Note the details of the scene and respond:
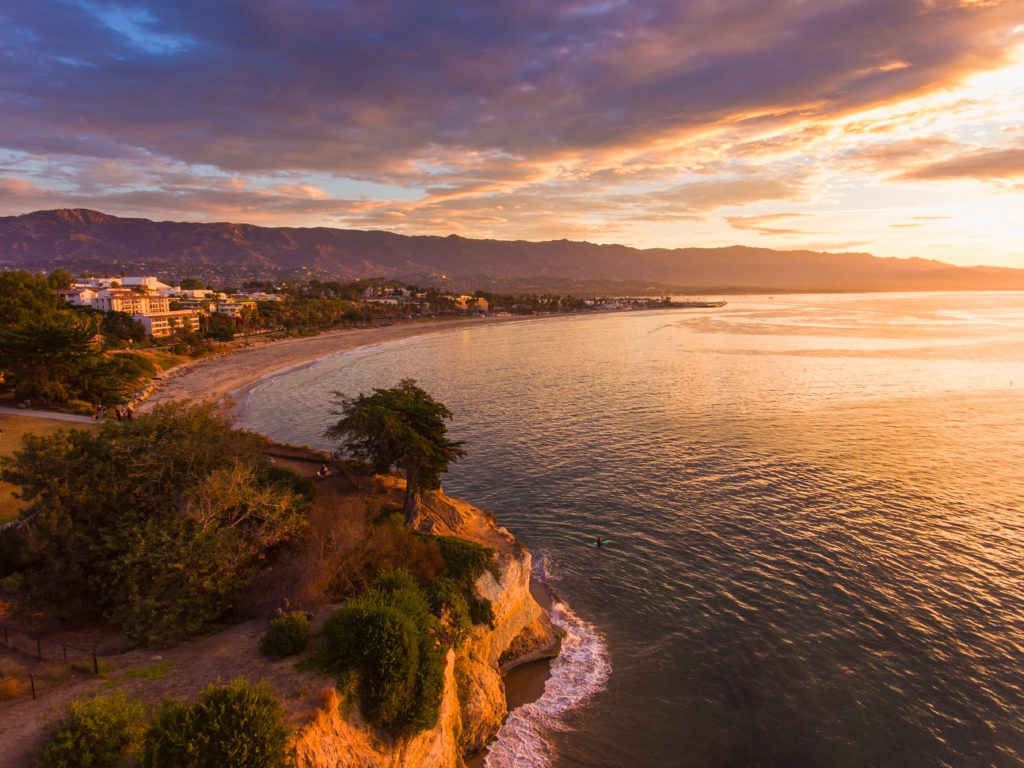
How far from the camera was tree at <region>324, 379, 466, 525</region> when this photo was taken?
92.0ft

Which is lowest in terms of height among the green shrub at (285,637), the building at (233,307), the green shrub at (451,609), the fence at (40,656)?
the green shrub at (451,609)

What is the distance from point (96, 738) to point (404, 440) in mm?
16519

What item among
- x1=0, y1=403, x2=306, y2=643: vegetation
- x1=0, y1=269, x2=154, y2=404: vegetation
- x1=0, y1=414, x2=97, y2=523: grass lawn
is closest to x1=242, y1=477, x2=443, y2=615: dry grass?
x1=0, y1=403, x2=306, y2=643: vegetation

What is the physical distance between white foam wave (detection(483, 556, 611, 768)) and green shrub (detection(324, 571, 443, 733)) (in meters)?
4.61

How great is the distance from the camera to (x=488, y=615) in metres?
23.1

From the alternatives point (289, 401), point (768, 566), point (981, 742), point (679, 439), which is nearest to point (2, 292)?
point (289, 401)

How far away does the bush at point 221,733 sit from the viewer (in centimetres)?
1248

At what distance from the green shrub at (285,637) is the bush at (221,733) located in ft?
12.6

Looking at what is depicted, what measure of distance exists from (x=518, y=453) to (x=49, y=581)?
33.9 meters

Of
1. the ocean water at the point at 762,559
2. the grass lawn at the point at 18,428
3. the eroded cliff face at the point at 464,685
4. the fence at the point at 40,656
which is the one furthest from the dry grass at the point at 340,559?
the grass lawn at the point at 18,428

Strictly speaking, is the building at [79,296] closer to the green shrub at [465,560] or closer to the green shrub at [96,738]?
the green shrub at [465,560]

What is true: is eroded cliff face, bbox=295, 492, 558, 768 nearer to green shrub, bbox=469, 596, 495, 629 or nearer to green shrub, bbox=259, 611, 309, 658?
green shrub, bbox=469, 596, 495, 629

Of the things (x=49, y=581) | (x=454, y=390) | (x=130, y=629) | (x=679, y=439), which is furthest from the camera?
(x=454, y=390)

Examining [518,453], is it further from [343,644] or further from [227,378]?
[227,378]
